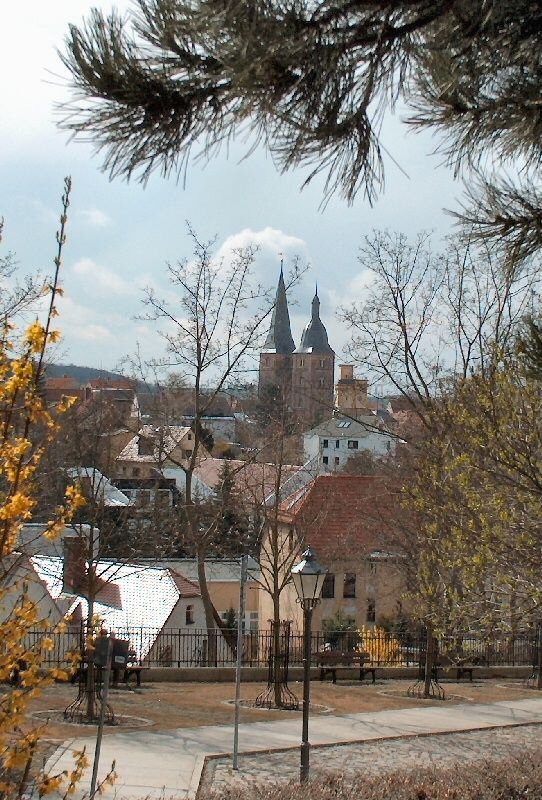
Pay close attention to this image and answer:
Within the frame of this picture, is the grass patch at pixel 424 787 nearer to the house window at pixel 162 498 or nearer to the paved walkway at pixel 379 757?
the paved walkway at pixel 379 757

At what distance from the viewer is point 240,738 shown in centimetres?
1404

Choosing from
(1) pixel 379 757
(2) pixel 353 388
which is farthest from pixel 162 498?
(1) pixel 379 757

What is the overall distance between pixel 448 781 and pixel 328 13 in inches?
286

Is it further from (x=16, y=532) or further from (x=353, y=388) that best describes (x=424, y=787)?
(x=353, y=388)

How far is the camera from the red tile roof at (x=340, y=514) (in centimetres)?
3141

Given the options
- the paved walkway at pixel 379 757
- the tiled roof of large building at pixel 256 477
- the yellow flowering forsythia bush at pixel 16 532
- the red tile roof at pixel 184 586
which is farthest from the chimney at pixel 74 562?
the yellow flowering forsythia bush at pixel 16 532

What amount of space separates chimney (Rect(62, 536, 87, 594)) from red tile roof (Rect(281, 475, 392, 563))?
8393 mm

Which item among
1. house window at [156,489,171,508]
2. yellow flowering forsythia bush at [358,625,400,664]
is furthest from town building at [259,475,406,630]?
yellow flowering forsythia bush at [358,625,400,664]

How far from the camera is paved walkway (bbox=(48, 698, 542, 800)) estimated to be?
1080cm

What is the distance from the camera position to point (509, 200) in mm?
6477

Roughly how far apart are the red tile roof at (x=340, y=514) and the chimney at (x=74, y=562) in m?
8.39

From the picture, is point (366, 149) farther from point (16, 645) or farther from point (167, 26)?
point (16, 645)

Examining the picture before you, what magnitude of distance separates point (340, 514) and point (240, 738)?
72.9 ft

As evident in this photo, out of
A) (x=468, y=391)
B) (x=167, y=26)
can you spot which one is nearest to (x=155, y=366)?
(x=468, y=391)
